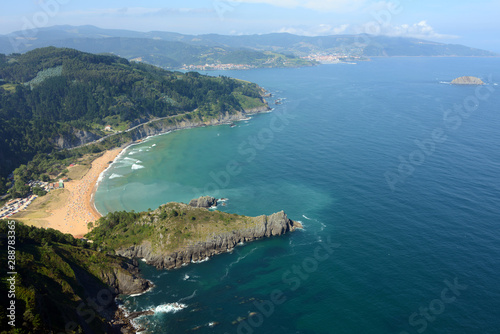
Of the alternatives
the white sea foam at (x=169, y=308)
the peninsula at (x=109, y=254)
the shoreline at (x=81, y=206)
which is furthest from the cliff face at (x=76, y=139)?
the white sea foam at (x=169, y=308)

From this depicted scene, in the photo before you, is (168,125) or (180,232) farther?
(168,125)

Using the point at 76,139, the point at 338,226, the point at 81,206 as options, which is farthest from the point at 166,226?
the point at 76,139

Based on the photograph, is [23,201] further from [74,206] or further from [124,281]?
[124,281]

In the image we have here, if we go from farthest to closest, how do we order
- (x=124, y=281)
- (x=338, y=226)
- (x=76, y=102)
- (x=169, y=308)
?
(x=76, y=102) < (x=338, y=226) < (x=124, y=281) < (x=169, y=308)

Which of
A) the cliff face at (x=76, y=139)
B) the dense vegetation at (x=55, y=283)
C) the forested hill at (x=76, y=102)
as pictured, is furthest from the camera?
the cliff face at (x=76, y=139)

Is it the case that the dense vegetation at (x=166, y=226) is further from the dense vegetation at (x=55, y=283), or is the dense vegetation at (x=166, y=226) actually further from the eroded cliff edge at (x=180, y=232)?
the dense vegetation at (x=55, y=283)

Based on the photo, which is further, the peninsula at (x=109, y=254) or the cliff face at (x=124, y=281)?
the cliff face at (x=124, y=281)

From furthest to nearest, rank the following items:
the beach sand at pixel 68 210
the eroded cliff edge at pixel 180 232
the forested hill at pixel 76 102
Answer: the forested hill at pixel 76 102
the beach sand at pixel 68 210
the eroded cliff edge at pixel 180 232

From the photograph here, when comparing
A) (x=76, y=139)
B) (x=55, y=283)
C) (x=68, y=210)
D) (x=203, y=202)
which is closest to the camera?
(x=55, y=283)
